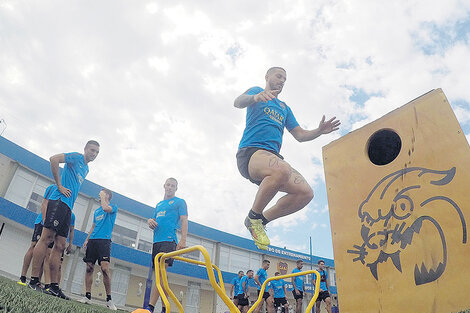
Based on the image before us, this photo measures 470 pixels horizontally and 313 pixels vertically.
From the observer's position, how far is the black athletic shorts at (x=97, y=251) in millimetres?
5645

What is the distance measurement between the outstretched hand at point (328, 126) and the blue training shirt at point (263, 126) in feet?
1.34

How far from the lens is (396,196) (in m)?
2.21

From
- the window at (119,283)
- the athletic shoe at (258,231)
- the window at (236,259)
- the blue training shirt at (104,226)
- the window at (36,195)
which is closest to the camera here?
the athletic shoe at (258,231)

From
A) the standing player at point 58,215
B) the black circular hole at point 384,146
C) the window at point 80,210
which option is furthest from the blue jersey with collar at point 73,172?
the window at point 80,210

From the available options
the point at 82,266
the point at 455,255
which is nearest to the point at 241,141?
the point at 455,255

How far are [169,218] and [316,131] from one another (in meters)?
3.03

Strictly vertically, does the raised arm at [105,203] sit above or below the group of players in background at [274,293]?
above

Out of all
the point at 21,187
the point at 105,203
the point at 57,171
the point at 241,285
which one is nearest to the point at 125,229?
the point at 21,187

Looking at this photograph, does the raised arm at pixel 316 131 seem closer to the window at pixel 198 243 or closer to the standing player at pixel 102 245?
the standing player at pixel 102 245

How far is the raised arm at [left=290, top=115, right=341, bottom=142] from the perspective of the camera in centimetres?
316

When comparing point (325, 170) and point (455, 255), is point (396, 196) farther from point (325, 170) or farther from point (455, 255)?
point (325, 170)

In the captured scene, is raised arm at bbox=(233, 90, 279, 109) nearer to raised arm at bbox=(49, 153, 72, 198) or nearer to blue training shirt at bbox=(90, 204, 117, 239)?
raised arm at bbox=(49, 153, 72, 198)

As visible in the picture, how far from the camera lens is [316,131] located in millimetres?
3234

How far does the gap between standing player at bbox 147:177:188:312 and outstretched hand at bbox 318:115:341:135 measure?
271 centimetres
